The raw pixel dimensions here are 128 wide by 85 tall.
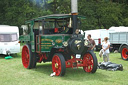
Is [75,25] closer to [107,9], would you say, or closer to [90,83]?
[90,83]

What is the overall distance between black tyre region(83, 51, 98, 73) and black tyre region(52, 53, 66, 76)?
4.15 ft

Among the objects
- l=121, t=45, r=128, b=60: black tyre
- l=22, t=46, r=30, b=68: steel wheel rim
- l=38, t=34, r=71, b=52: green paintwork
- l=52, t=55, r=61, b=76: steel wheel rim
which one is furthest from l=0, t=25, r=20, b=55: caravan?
l=52, t=55, r=61, b=76: steel wheel rim

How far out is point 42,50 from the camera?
9484 millimetres

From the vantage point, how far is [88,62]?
9516 millimetres

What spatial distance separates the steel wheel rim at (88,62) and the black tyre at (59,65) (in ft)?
4.18

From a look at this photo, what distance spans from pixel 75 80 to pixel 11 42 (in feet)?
32.5

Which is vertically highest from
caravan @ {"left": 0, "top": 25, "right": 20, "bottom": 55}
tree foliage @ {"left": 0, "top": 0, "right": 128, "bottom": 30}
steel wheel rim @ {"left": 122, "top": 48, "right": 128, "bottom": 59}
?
tree foliage @ {"left": 0, "top": 0, "right": 128, "bottom": 30}

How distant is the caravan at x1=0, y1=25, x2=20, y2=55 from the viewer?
658 inches

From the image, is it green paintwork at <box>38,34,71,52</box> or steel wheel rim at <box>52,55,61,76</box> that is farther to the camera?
green paintwork at <box>38,34,71,52</box>

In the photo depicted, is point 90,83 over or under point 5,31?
under

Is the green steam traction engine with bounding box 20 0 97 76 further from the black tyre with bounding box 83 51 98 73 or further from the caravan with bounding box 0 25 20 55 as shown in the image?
the caravan with bounding box 0 25 20 55

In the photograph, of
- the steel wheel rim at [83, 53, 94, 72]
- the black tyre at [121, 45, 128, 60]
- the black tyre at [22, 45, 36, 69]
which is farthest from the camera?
the black tyre at [121, 45, 128, 60]

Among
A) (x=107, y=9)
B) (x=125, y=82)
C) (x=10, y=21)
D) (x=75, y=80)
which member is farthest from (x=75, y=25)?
(x=10, y=21)

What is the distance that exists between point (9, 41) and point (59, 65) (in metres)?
9.25
